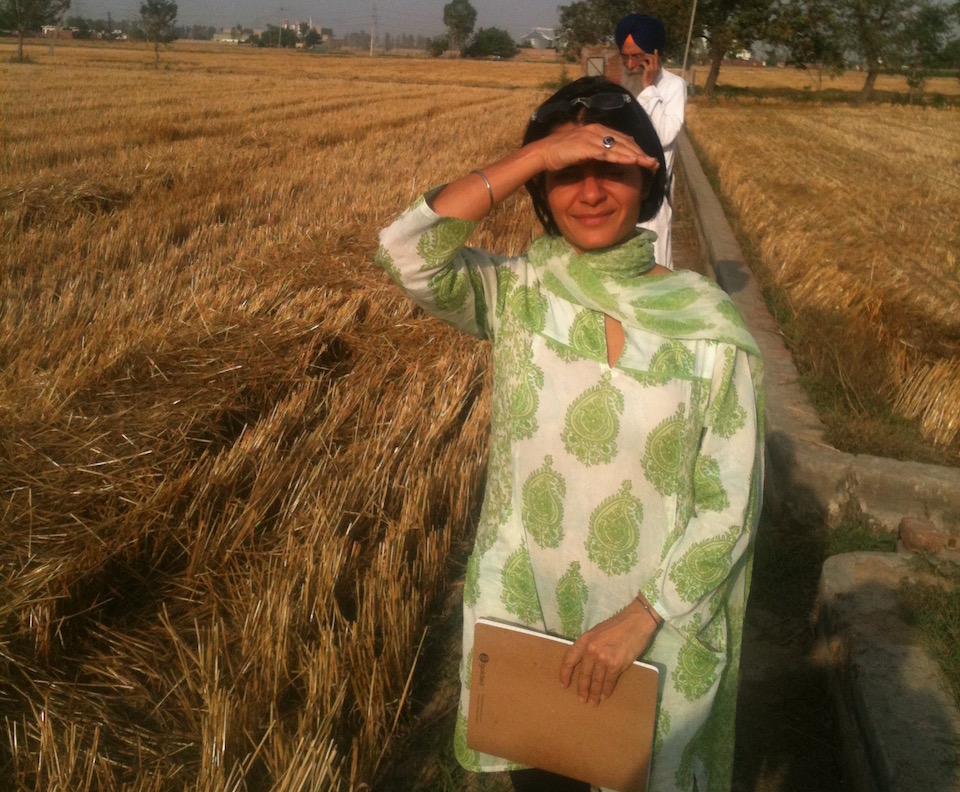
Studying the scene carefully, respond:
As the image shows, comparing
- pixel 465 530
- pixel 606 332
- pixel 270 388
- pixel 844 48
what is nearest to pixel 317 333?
pixel 270 388

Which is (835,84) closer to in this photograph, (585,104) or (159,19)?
(159,19)

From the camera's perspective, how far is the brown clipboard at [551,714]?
1.52m

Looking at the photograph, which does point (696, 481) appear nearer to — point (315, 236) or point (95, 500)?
point (95, 500)

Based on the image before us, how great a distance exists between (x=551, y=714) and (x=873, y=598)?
1.74m

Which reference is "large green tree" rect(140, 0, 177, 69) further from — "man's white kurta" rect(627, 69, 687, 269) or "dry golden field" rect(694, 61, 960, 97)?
"man's white kurta" rect(627, 69, 687, 269)

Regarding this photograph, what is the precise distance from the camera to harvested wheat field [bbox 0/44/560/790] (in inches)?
88.5

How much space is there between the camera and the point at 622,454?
5.17 feet

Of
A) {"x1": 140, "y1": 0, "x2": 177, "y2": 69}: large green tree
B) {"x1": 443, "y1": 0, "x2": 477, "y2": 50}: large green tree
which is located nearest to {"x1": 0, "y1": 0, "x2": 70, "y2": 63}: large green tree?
{"x1": 140, "y1": 0, "x2": 177, "y2": 69}: large green tree

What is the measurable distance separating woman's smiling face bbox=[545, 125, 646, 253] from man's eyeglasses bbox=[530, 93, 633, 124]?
0.10 metres

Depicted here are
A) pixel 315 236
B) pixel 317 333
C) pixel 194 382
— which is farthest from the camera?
pixel 315 236

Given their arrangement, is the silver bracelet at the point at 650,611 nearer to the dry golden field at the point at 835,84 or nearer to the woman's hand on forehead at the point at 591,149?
the woman's hand on forehead at the point at 591,149

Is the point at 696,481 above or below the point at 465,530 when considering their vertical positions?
above

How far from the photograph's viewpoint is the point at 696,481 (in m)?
1.55

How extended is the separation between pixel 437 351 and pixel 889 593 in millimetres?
2497
